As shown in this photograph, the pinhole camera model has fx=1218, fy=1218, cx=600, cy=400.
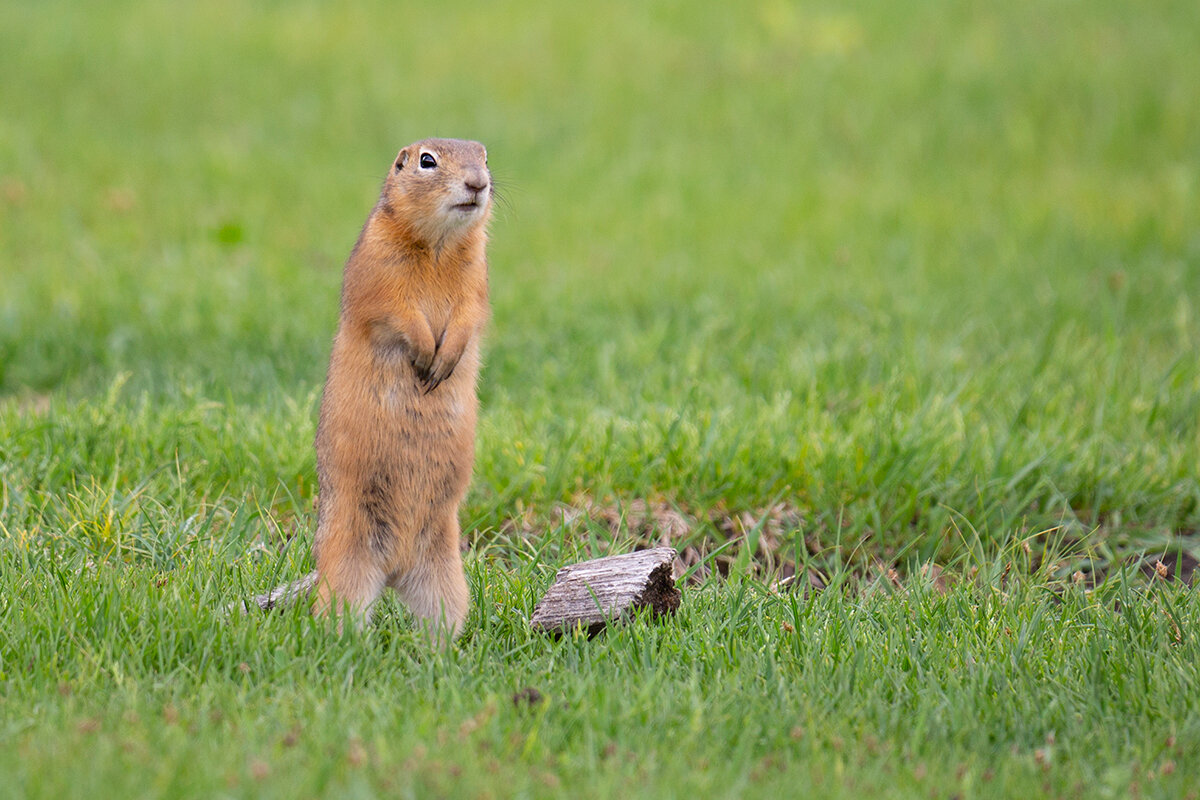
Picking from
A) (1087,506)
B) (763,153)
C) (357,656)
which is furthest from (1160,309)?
(357,656)

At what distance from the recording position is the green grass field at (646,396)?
290 centimetres

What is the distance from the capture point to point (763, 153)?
10.7m

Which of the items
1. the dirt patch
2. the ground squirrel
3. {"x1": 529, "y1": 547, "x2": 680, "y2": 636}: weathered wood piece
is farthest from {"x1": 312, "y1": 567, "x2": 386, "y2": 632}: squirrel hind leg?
the dirt patch

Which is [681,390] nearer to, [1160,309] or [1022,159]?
[1160,309]

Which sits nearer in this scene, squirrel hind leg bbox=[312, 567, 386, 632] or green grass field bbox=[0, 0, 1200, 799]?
green grass field bbox=[0, 0, 1200, 799]

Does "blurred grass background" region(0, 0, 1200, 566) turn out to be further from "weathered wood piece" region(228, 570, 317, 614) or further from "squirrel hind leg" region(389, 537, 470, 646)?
"squirrel hind leg" region(389, 537, 470, 646)

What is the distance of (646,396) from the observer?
568cm

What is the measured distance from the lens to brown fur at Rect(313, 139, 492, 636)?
11.0ft

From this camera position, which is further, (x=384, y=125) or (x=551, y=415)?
(x=384, y=125)

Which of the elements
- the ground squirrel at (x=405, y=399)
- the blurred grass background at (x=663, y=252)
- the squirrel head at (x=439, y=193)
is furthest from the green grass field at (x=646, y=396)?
the squirrel head at (x=439, y=193)

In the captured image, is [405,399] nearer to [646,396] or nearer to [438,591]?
[438,591]

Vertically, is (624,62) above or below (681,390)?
above

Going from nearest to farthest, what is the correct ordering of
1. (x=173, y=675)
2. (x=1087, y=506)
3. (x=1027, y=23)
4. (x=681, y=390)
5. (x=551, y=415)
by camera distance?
(x=173, y=675), (x=1087, y=506), (x=551, y=415), (x=681, y=390), (x=1027, y=23)

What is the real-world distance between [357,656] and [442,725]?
527mm
